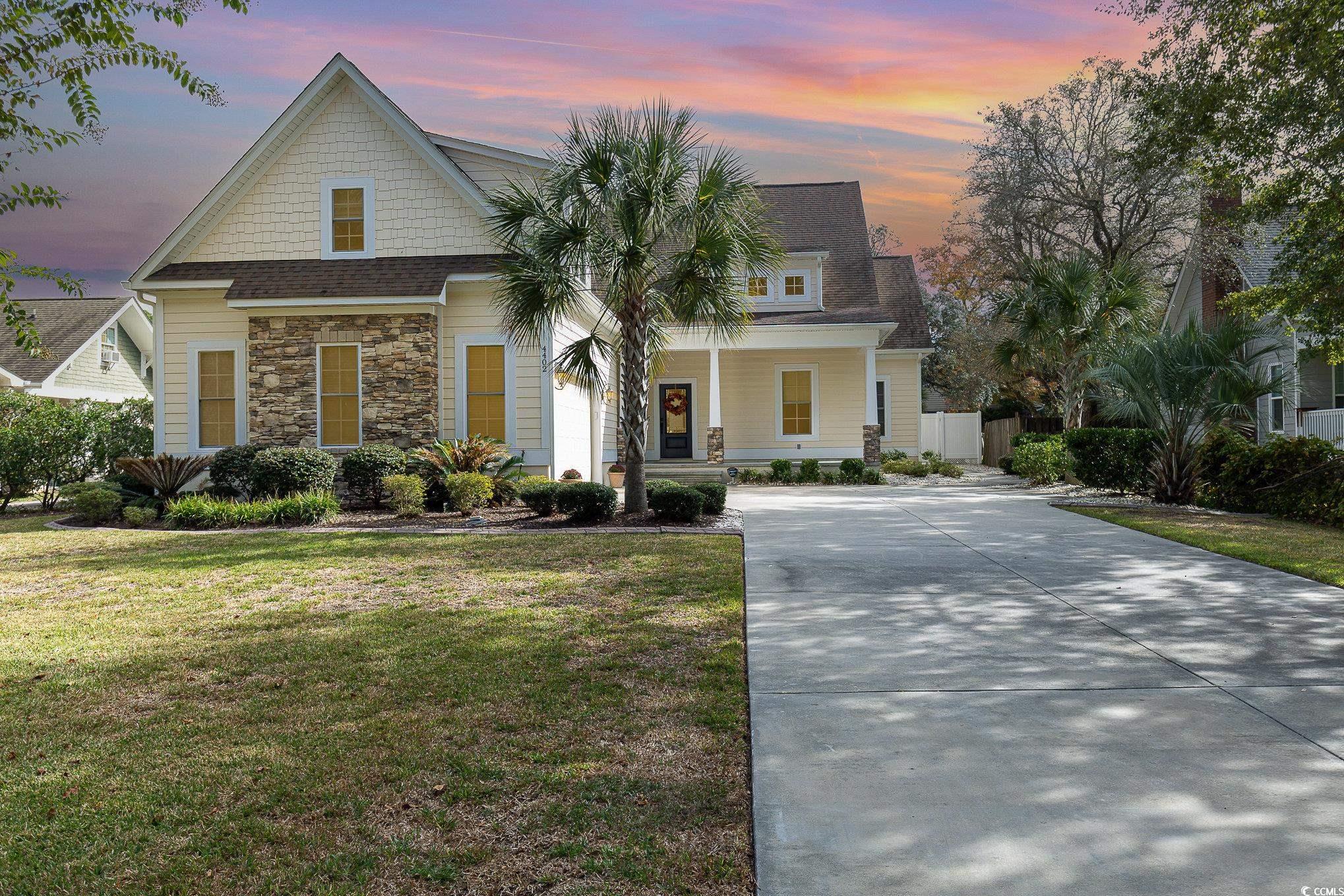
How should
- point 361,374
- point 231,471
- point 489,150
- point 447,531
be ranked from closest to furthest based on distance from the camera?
point 447,531 < point 231,471 < point 361,374 < point 489,150

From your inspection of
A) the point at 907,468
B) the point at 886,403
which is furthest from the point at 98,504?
the point at 886,403

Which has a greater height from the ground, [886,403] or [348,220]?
[348,220]

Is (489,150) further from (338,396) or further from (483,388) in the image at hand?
(338,396)

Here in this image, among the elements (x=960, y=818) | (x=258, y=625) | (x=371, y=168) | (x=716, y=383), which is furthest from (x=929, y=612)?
(x=716, y=383)

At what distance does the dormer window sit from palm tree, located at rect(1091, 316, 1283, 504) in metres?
12.9

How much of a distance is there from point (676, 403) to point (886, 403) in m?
6.41

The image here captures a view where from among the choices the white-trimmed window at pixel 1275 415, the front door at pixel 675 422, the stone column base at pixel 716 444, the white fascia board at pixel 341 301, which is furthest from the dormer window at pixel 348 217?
the white-trimmed window at pixel 1275 415

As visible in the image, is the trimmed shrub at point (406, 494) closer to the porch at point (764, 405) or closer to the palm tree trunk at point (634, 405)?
the palm tree trunk at point (634, 405)

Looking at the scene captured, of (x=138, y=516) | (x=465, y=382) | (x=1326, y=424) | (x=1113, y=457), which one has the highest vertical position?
(x=465, y=382)

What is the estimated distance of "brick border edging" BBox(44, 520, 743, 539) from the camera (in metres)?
10.7

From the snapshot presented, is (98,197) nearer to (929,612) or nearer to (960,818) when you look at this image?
(929,612)

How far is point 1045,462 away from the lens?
58.5 feet

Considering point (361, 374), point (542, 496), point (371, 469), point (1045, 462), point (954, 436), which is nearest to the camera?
point (542, 496)

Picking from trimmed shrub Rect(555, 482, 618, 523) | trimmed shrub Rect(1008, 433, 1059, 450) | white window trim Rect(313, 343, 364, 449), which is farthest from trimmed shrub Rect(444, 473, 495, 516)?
trimmed shrub Rect(1008, 433, 1059, 450)
